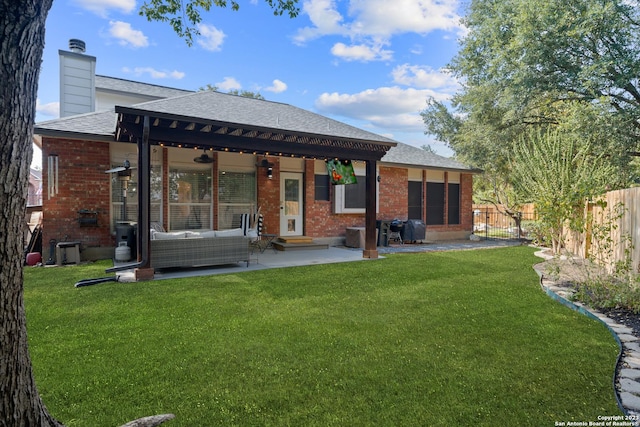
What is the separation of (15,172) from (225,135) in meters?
5.90

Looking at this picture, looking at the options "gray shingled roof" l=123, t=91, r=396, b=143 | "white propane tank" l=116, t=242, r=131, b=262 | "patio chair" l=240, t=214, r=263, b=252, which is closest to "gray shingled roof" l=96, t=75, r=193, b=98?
"gray shingled roof" l=123, t=91, r=396, b=143

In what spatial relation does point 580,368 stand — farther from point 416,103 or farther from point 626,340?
point 416,103

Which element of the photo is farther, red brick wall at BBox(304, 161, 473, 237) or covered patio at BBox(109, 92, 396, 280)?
red brick wall at BBox(304, 161, 473, 237)

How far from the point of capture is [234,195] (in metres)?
10.4

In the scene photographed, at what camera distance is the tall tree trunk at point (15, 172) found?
4.81 ft

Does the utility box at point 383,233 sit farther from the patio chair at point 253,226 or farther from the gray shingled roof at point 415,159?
the patio chair at point 253,226

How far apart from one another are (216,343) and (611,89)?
13.9 metres

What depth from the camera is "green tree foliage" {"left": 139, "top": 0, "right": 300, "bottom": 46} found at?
5.02 metres

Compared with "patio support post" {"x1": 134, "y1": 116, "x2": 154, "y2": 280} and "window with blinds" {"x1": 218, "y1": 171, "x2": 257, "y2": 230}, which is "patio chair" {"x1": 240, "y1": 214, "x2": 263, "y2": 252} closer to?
"window with blinds" {"x1": 218, "y1": 171, "x2": 257, "y2": 230}

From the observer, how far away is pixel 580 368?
2.98 m

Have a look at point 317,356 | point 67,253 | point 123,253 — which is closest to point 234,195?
point 123,253

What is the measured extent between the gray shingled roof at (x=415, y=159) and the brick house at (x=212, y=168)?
59mm

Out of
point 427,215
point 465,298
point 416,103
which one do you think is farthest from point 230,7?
point 416,103

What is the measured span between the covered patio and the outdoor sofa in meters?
0.35
